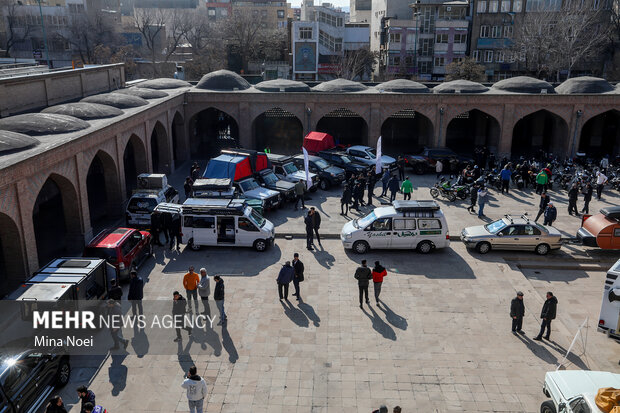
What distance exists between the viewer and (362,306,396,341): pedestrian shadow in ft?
39.8

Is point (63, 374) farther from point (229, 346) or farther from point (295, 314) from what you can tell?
point (295, 314)

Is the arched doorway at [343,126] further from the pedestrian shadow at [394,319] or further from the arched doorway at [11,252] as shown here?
the arched doorway at [11,252]

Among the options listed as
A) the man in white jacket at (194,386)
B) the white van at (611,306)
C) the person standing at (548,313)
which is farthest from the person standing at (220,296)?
the white van at (611,306)

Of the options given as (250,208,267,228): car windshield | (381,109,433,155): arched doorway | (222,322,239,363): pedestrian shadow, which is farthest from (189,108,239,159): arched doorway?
(222,322,239,363): pedestrian shadow

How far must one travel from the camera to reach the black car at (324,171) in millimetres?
24281

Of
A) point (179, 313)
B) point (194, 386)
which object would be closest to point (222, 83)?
point (179, 313)

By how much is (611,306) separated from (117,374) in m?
10.5

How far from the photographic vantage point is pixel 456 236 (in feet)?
59.8

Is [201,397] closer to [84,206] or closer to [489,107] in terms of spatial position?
[84,206]

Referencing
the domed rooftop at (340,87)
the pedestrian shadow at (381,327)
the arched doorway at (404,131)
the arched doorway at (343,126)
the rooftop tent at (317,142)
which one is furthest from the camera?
the arched doorway at (343,126)

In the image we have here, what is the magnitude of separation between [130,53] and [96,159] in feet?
159

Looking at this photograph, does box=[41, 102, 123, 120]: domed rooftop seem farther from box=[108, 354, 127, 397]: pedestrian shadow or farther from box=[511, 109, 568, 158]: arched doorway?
box=[511, 109, 568, 158]: arched doorway

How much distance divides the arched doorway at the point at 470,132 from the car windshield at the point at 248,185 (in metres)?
15.8

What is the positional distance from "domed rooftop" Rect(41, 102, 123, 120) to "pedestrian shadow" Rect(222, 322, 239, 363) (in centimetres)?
1185
